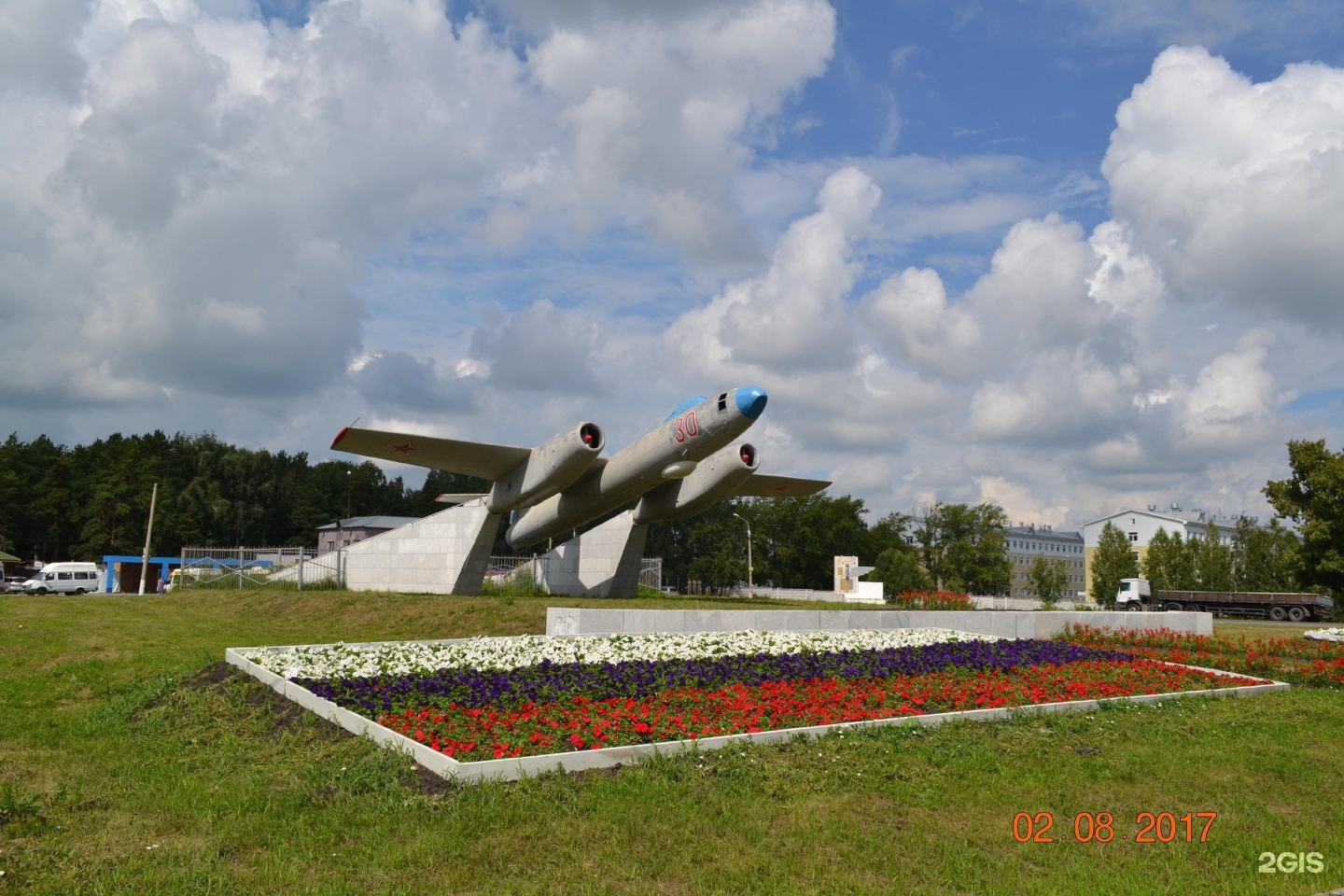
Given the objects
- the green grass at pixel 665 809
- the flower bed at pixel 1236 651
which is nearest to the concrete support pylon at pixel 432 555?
the green grass at pixel 665 809

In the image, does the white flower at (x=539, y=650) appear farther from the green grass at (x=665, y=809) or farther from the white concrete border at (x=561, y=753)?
the green grass at (x=665, y=809)

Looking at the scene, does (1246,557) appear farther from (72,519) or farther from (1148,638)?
(72,519)

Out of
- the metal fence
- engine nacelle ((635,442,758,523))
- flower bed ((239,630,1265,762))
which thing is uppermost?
engine nacelle ((635,442,758,523))

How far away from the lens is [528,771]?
6742 millimetres

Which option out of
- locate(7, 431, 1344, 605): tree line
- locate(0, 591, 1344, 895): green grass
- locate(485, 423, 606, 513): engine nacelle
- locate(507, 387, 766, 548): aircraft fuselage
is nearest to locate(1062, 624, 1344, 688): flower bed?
locate(0, 591, 1344, 895): green grass

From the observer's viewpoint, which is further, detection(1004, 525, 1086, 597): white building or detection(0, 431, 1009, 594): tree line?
detection(1004, 525, 1086, 597): white building

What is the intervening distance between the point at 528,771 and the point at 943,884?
10.4 ft

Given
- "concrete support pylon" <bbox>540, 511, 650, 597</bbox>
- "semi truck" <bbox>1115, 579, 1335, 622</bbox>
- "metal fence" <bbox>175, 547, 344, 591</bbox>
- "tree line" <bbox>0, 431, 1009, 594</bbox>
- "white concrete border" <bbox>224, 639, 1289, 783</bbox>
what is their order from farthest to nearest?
"tree line" <bbox>0, 431, 1009, 594</bbox>
"semi truck" <bbox>1115, 579, 1335, 622</bbox>
"metal fence" <bbox>175, 547, 344, 591</bbox>
"concrete support pylon" <bbox>540, 511, 650, 597</bbox>
"white concrete border" <bbox>224, 639, 1289, 783</bbox>

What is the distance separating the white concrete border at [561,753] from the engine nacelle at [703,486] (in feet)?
45.0

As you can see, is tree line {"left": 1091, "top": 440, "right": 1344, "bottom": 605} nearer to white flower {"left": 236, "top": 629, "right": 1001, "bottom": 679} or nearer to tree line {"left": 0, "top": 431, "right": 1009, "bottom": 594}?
tree line {"left": 0, "top": 431, "right": 1009, "bottom": 594}

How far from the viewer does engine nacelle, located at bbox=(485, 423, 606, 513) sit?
2189cm

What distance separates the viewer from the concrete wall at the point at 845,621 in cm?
1578

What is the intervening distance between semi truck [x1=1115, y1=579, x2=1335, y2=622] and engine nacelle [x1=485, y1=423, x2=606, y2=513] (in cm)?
3248
